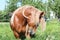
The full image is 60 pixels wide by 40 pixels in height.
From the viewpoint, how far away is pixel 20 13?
4359mm

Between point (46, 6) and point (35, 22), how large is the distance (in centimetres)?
1737

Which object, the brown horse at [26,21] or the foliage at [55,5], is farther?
the foliage at [55,5]

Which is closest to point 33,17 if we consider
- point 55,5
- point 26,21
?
A: point 26,21

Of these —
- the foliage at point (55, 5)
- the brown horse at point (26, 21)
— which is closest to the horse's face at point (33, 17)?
the brown horse at point (26, 21)

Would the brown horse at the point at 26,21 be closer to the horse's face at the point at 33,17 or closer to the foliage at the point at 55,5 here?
the horse's face at the point at 33,17

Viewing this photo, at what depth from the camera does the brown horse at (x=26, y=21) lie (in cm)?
403

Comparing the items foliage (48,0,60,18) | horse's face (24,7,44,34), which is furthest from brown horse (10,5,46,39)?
foliage (48,0,60,18)

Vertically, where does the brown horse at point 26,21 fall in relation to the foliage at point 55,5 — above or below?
above

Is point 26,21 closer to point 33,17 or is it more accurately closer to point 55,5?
point 33,17

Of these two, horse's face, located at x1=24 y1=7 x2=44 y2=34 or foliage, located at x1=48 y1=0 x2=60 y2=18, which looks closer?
horse's face, located at x1=24 y1=7 x2=44 y2=34

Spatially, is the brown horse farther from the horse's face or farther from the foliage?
the foliage

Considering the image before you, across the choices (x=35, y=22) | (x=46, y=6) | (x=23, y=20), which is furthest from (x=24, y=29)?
(x=46, y=6)

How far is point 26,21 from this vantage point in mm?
4254

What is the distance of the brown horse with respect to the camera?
4.03m
